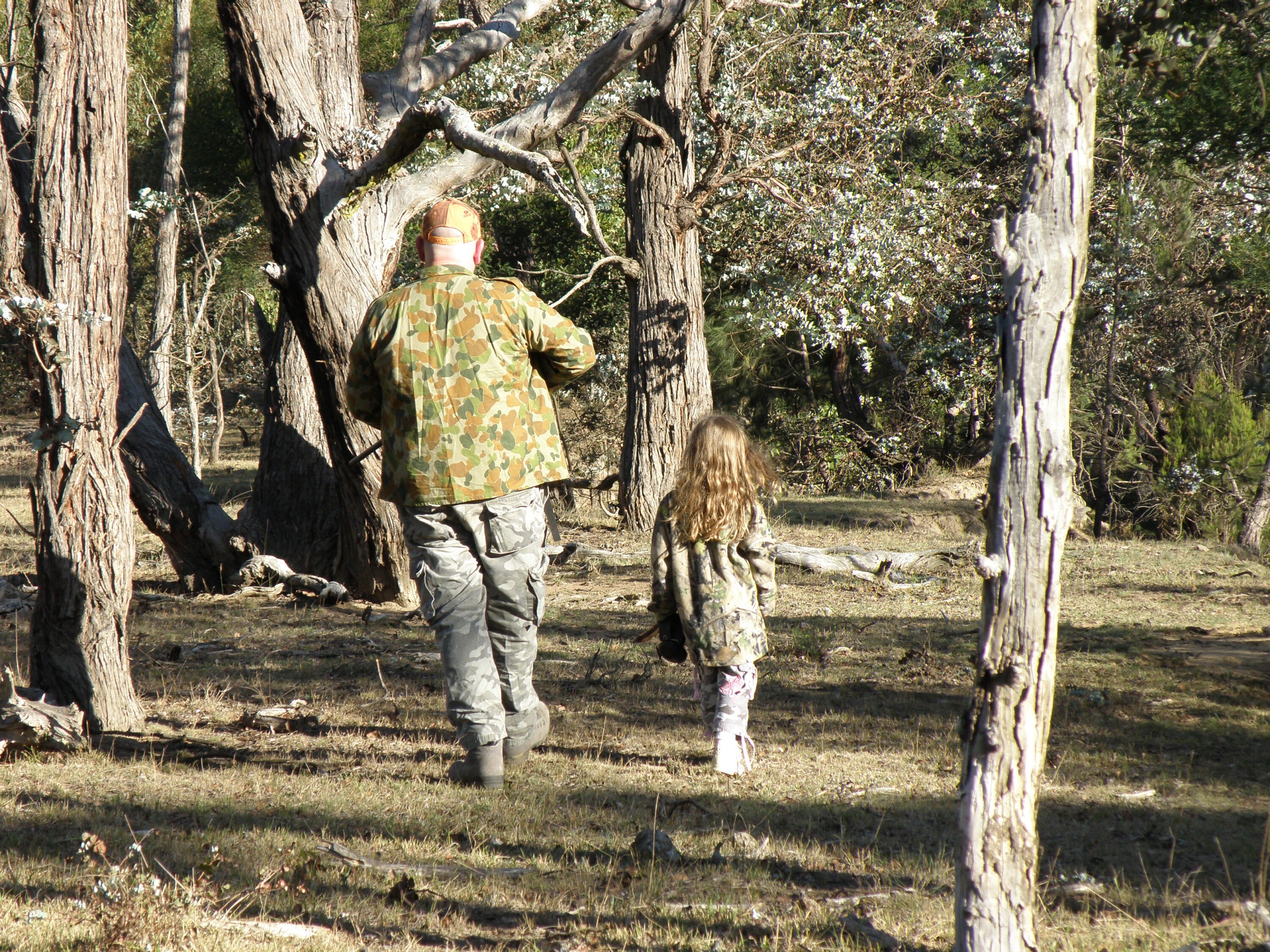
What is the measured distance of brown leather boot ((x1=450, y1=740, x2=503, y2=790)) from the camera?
4238mm

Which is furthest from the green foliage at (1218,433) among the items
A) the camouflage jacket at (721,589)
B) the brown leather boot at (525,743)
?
the brown leather boot at (525,743)

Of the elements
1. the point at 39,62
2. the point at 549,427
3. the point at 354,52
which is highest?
the point at 354,52

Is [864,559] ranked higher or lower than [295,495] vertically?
lower

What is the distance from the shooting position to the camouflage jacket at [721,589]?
454cm

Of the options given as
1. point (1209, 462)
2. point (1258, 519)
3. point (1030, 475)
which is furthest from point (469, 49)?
point (1209, 462)

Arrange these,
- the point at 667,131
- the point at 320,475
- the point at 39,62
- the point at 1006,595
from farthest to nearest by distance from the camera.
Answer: the point at 667,131, the point at 320,475, the point at 39,62, the point at 1006,595

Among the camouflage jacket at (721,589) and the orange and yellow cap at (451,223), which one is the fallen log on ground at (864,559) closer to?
the camouflage jacket at (721,589)

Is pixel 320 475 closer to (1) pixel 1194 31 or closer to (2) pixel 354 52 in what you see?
(2) pixel 354 52

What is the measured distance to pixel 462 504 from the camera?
13.4ft

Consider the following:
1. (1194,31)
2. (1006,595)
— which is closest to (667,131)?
(1194,31)

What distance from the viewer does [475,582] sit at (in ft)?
13.8

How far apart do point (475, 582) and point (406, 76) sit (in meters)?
6.47

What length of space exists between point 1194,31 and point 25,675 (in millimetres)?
6567

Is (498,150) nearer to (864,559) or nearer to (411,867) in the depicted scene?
(411,867)
